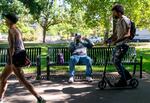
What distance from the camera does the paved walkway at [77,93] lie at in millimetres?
8930

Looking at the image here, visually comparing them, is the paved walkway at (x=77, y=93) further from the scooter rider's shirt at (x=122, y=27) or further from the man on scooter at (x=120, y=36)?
the scooter rider's shirt at (x=122, y=27)

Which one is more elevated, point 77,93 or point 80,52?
point 80,52

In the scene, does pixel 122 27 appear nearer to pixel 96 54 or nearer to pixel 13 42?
pixel 13 42

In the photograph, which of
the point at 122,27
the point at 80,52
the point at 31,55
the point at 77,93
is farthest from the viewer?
the point at 31,55

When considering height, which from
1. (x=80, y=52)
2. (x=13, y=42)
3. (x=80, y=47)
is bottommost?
(x=80, y=52)

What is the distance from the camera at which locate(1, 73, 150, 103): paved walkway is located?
29.3 ft

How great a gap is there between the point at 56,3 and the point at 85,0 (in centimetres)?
2596

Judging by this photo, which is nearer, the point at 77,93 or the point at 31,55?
the point at 77,93

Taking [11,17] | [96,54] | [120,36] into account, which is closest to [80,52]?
[96,54]

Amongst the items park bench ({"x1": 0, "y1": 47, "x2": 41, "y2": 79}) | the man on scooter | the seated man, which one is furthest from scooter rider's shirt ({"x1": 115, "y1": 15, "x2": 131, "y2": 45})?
park bench ({"x1": 0, "y1": 47, "x2": 41, "y2": 79})

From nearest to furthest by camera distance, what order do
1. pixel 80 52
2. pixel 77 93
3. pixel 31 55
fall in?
pixel 77 93 < pixel 80 52 < pixel 31 55

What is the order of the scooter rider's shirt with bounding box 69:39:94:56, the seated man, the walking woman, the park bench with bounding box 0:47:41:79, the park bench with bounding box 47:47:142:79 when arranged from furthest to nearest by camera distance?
the park bench with bounding box 47:47:142:79, the park bench with bounding box 0:47:41:79, the scooter rider's shirt with bounding box 69:39:94:56, the seated man, the walking woman

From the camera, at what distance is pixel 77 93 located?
9.78 meters

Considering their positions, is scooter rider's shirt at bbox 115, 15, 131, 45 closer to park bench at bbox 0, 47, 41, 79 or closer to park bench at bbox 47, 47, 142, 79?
park bench at bbox 47, 47, 142, 79
